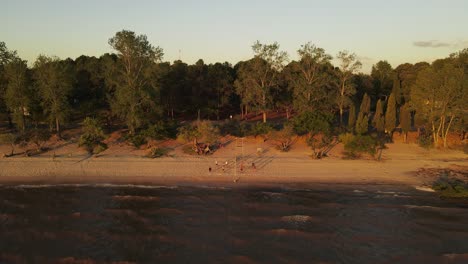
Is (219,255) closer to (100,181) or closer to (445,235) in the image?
(445,235)

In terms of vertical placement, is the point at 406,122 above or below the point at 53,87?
below

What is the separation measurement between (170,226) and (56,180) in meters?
16.0

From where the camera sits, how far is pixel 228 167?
38125mm

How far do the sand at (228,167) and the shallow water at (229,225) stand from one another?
2422mm

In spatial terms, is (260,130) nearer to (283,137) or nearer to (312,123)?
(283,137)

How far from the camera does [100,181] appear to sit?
3472 cm

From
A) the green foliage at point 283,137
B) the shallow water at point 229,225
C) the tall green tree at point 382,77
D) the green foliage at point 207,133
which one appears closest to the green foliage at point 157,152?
the green foliage at point 207,133

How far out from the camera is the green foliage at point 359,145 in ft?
134

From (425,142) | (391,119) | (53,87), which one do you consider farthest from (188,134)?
(425,142)

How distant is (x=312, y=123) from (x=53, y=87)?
105ft

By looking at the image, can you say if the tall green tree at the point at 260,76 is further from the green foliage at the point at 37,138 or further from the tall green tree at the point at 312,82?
the green foliage at the point at 37,138

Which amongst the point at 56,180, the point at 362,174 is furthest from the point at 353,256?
the point at 56,180

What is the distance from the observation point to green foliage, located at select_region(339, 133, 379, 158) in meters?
40.9

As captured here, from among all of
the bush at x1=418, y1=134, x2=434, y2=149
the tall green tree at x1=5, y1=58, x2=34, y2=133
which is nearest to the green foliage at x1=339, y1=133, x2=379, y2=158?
the bush at x1=418, y1=134, x2=434, y2=149
